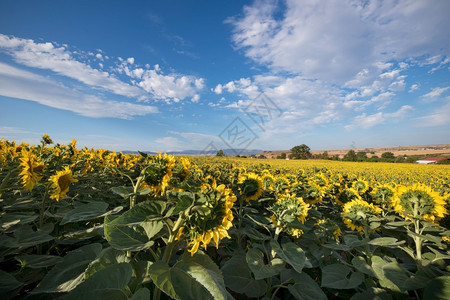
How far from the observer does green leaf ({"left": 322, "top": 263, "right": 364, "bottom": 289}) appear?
185 centimetres

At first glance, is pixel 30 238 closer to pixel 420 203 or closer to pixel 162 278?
pixel 162 278

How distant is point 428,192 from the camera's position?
2.63 metres

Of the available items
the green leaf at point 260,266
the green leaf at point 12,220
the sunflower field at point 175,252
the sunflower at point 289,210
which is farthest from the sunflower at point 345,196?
the green leaf at point 12,220

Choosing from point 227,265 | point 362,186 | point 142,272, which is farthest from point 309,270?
point 362,186

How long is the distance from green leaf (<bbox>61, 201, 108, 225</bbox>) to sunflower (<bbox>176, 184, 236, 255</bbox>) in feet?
2.16

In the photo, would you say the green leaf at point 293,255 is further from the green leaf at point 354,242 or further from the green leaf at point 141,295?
the green leaf at point 141,295

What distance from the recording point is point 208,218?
125 cm

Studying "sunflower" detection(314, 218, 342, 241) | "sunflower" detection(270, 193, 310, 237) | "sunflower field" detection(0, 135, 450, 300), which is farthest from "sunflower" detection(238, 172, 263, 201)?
"sunflower" detection(314, 218, 342, 241)

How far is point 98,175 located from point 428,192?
225 inches

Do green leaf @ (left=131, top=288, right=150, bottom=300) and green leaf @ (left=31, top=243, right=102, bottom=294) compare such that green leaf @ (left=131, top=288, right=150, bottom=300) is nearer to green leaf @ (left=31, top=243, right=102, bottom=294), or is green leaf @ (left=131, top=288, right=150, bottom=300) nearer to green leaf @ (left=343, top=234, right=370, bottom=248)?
green leaf @ (left=31, top=243, right=102, bottom=294)

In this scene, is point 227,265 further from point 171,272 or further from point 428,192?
point 428,192

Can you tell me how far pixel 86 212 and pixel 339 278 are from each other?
2.43 metres

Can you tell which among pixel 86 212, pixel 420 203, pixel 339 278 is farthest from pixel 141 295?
pixel 420 203

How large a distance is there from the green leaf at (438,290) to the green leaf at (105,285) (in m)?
2.21
